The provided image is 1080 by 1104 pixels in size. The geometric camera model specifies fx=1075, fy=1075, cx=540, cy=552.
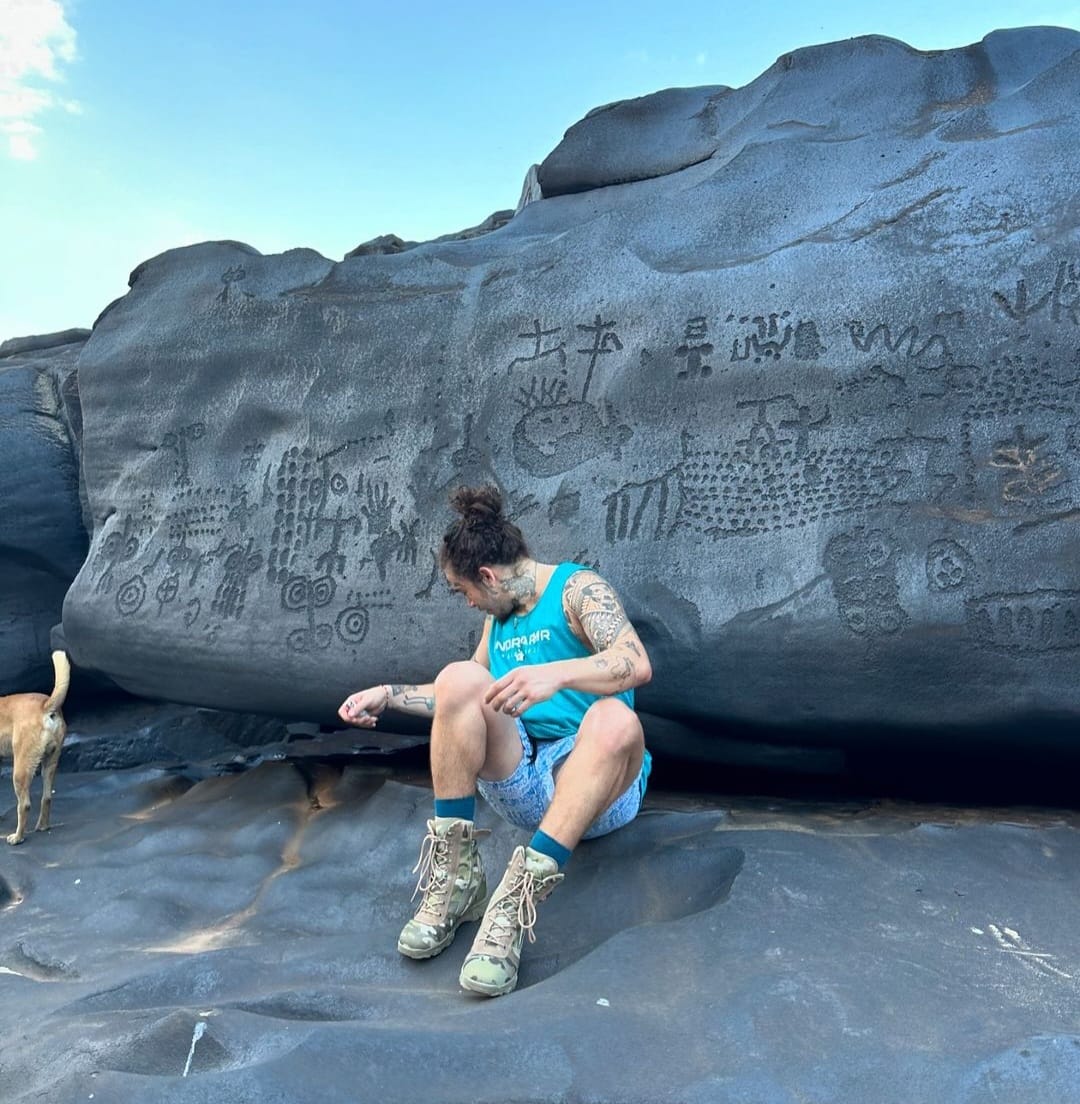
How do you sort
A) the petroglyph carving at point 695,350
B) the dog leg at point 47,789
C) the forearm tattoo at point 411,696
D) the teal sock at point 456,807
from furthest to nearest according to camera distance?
the dog leg at point 47,789 < the petroglyph carving at point 695,350 < the forearm tattoo at point 411,696 < the teal sock at point 456,807

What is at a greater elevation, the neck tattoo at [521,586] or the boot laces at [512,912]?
the neck tattoo at [521,586]

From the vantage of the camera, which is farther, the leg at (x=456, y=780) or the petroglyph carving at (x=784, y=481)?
the petroglyph carving at (x=784, y=481)

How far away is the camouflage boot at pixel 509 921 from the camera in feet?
5.75

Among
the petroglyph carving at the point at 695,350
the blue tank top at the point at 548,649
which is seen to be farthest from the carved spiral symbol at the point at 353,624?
the petroglyph carving at the point at 695,350

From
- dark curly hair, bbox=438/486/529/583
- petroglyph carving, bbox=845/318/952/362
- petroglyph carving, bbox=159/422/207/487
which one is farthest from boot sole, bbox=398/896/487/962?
petroglyph carving, bbox=159/422/207/487

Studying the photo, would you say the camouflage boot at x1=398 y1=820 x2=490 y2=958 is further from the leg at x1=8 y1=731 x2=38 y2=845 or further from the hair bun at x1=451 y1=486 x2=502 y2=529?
the leg at x1=8 y1=731 x2=38 y2=845

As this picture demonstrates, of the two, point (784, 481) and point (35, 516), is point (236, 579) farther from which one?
point (784, 481)

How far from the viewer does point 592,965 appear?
5.81 ft

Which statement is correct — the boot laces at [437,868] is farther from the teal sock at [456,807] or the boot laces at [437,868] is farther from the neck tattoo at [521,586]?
the neck tattoo at [521,586]

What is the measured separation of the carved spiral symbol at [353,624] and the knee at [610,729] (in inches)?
51.2

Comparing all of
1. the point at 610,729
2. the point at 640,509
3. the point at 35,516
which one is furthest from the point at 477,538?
the point at 35,516

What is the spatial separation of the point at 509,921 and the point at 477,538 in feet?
2.28

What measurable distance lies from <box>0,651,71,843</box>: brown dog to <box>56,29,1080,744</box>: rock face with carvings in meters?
0.25


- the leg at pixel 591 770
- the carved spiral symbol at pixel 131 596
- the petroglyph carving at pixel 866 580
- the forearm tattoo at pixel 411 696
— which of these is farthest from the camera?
the carved spiral symbol at pixel 131 596
